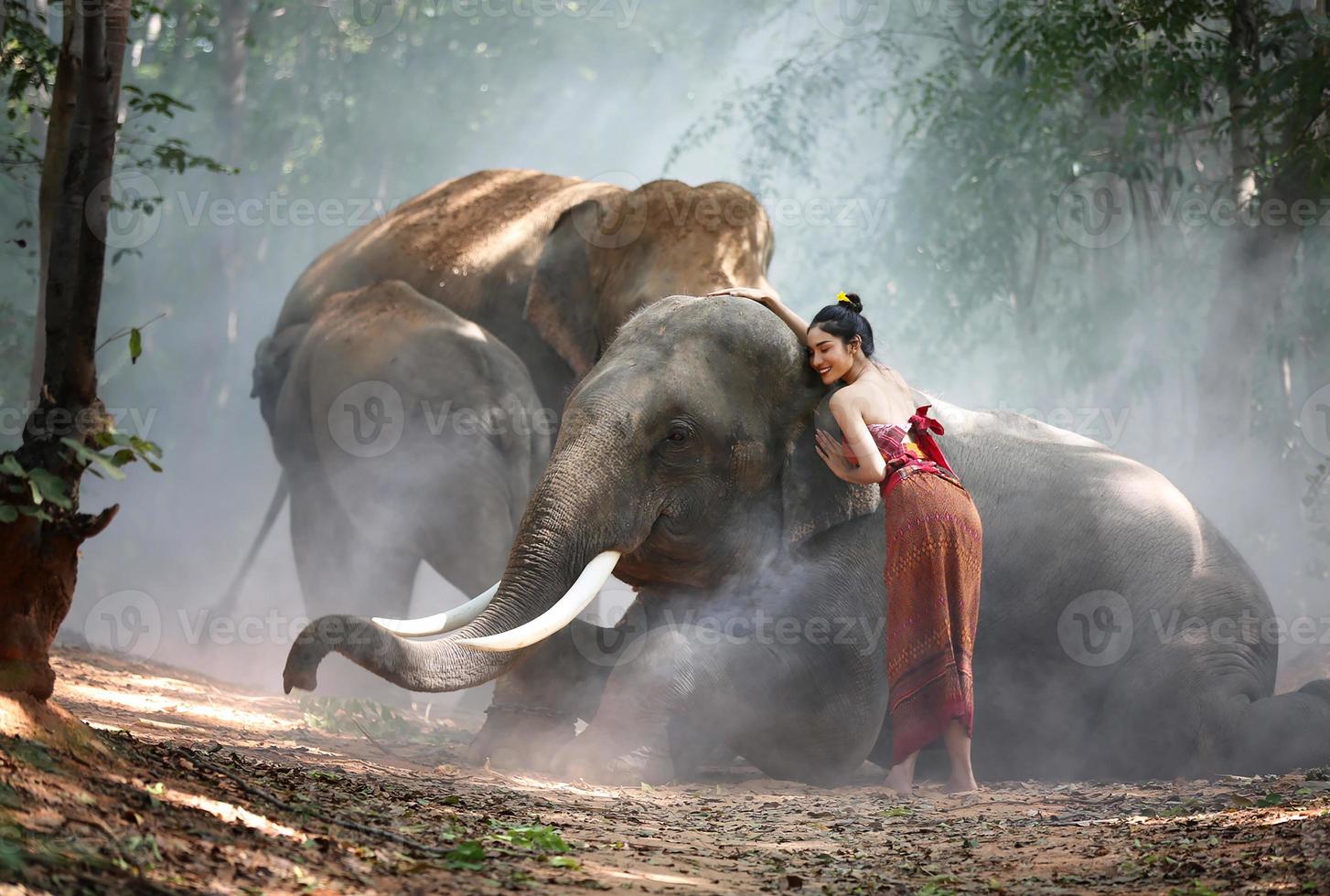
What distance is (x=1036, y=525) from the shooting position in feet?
19.8

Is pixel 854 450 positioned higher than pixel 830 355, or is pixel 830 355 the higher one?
pixel 830 355

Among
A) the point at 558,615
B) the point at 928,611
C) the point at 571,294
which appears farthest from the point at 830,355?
the point at 571,294

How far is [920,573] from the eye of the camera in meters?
5.23

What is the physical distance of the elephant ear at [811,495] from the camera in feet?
18.8

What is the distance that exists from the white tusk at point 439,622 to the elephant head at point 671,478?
0.04m

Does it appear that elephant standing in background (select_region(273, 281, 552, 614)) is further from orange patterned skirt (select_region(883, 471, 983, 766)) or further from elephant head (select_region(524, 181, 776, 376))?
orange patterned skirt (select_region(883, 471, 983, 766))

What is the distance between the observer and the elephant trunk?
15.4ft

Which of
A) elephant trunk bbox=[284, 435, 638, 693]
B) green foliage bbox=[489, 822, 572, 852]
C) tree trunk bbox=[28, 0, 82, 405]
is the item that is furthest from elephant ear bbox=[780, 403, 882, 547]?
tree trunk bbox=[28, 0, 82, 405]

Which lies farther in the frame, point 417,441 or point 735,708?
point 417,441

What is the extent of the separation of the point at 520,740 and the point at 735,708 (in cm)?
83

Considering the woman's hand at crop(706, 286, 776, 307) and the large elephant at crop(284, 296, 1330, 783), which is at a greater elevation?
the woman's hand at crop(706, 286, 776, 307)

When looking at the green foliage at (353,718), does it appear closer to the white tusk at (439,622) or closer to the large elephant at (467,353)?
the large elephant at (467,353)

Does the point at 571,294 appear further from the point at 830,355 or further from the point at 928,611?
the point at 928,611

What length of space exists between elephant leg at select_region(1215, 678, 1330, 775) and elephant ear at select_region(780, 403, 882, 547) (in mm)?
1614
